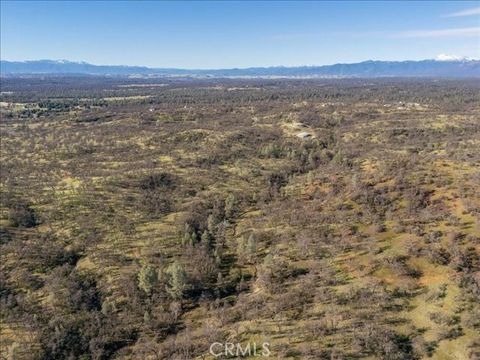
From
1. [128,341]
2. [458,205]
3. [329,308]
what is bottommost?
[128,341]

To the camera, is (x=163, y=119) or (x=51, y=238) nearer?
(x=51, y=238)

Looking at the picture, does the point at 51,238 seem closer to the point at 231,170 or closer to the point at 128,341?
the point at 128,341

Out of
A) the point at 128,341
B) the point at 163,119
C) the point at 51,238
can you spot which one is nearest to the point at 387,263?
the point at 128,341

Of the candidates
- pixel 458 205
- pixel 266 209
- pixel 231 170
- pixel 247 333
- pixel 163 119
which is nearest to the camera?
pixel 247 333

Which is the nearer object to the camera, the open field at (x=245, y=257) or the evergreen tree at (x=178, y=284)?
the open field at (x=245, y=257)

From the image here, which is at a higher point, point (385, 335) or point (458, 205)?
point (458, 205)

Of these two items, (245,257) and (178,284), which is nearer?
(178,284)

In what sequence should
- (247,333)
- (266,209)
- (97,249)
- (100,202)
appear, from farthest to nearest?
(100,202) < (266,209) < (97,249) < (247,333)

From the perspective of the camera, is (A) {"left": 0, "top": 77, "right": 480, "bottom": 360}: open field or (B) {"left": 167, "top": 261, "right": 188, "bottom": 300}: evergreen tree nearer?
(A) {"left": 0, "top": 77, "right": 480, "bottom": 360}: open field
